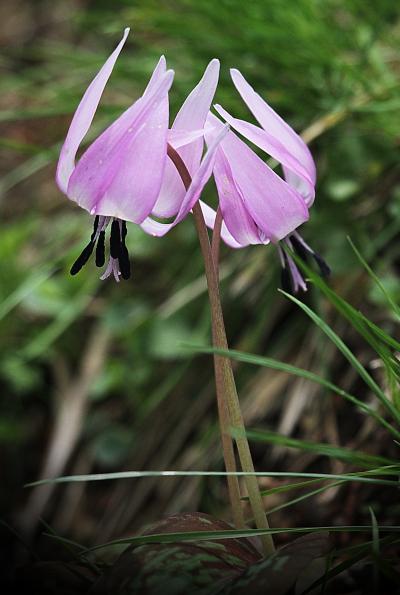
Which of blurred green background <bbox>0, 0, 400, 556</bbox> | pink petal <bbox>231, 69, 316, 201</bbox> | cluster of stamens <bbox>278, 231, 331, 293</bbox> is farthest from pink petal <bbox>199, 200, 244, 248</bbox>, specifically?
blurred green background <bbox>0, 0, 400, 556</bbox>

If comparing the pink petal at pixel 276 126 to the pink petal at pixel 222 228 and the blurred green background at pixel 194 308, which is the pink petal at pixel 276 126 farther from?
the blurred green background at pixel 194 308

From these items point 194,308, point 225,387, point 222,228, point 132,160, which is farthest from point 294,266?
point 194,308

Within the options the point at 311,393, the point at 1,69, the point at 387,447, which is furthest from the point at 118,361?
the point at 1,69

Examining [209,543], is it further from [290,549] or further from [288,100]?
[288,100]

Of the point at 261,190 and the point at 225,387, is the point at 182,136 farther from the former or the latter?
the point at 225,387

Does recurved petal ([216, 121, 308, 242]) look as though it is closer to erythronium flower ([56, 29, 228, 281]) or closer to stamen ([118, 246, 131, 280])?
erythronium flower ([56, 29, 228, 281])
